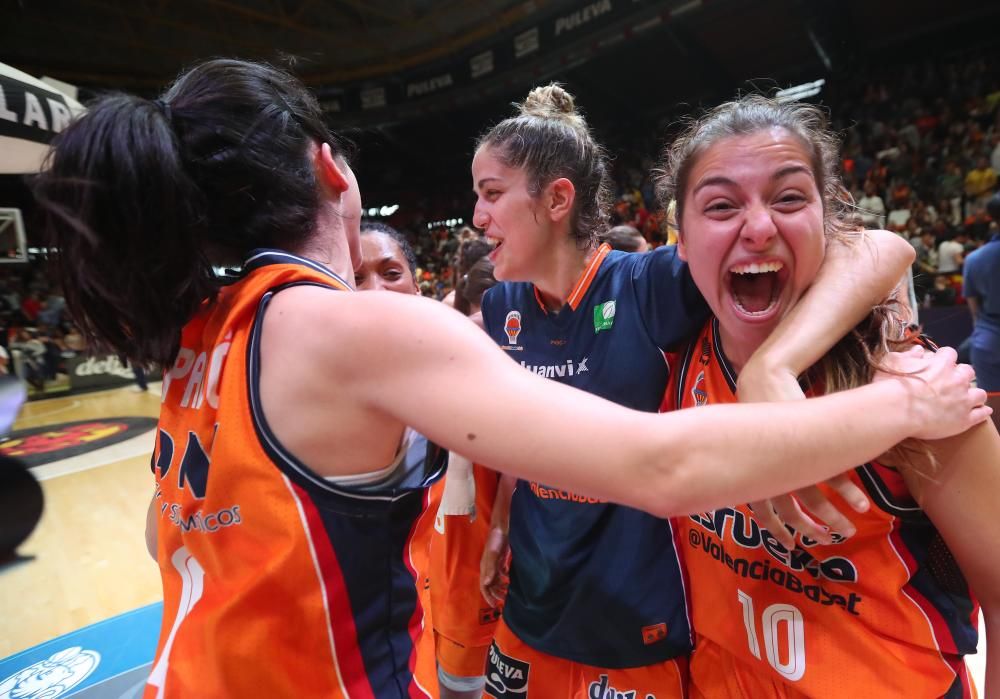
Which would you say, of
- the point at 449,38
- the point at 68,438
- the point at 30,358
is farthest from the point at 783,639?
the point at 449,38

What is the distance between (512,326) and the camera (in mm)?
1792

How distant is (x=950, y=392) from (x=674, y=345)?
1.92 feet

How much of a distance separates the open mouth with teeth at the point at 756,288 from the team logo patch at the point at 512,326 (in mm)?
674

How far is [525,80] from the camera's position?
13359mm

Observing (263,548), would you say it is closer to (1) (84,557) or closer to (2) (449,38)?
(1) (84,557)

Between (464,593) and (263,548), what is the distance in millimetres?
1269

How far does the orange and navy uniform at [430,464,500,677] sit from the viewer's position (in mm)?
1973

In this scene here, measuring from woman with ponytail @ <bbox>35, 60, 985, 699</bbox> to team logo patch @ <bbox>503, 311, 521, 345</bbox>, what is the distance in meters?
0.83

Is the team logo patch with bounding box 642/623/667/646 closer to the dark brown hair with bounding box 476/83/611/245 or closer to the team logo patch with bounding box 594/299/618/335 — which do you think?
the team logo patch with bounding box 594/299/618/335

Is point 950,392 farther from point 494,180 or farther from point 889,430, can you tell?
point 494,180

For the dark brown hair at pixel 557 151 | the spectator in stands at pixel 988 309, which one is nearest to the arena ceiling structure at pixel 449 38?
the spectator in stands at pixel 988 309

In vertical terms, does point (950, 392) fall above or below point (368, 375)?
below

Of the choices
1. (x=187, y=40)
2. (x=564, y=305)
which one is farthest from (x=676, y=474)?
(x=187, y=40)

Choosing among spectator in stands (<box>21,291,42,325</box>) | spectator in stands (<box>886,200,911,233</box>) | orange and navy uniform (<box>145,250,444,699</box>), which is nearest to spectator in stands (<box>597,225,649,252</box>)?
orange and navy uniform (<box>145,250,444,699</box>)
